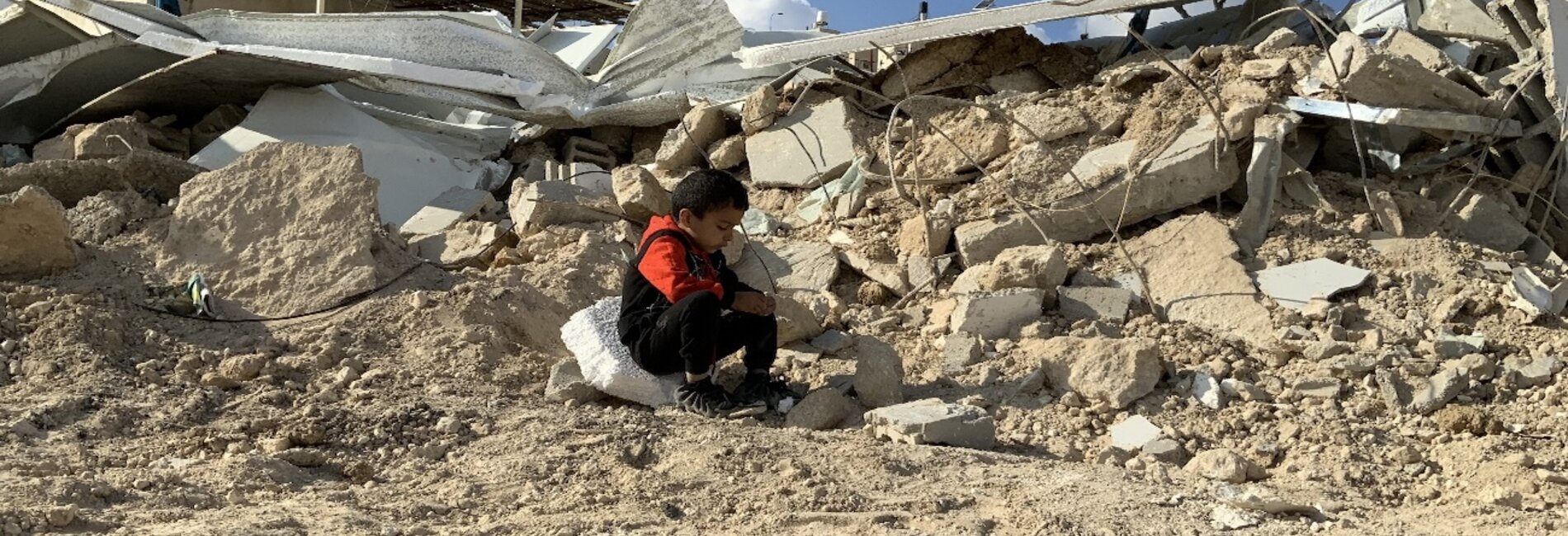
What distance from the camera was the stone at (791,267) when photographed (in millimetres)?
5410

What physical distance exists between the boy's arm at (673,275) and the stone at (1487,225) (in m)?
3.29

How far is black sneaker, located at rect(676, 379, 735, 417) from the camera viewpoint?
3.99 metres

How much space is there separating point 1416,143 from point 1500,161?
1.25 ft

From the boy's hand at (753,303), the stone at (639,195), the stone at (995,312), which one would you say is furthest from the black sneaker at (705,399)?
the stone at (639,195)

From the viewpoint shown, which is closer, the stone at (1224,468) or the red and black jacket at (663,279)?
the stone at (1224,468)

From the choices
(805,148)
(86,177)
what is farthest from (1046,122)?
(86,177)

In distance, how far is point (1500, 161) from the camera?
19.1 feet

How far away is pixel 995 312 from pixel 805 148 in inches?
76.6

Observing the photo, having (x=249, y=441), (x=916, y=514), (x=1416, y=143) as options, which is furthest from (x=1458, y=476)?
(x=249, y=441)

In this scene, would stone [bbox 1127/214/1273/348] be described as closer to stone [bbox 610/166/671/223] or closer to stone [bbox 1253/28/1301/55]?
stone [bbox 1253/28/1301/55]

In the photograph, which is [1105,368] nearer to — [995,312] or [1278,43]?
[995,312]

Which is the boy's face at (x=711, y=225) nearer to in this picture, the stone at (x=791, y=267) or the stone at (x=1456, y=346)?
the stone at (x=791, y=267)

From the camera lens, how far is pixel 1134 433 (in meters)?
3.96

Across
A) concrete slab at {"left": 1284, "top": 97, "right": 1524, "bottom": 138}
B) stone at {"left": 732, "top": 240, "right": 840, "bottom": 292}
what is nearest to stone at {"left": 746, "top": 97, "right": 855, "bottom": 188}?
stone at {"left": 732, "top": 240, "right": 840, "bottom": 292}
